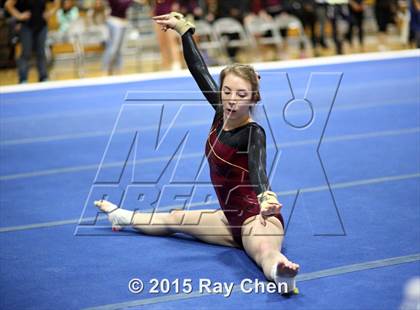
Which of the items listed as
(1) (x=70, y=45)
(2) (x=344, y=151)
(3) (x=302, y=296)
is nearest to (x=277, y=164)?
(2) (x=344, y=151)

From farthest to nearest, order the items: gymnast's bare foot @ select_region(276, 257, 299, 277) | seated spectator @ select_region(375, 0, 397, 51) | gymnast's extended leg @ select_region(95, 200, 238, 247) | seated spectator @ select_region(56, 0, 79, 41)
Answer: seated spectator @ select_region(375, 0, 397, 51) → seated spectator @ select_region(56, 0, 79, 41) → gymnast's extended leg @ select_region(95, 200, 238, 247) → gymnast's bare foot @ select_region(276, 257, 299, 277)

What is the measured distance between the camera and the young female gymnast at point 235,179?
3.16 meters

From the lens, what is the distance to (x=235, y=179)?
3.42 meters

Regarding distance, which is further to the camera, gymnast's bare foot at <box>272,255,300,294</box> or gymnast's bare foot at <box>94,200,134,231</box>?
gymnast's bare foot at <box>94,200,134,231</box>

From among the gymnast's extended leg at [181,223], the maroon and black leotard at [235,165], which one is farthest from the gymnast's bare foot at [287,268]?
the gymnast's extended leg at [181,223]

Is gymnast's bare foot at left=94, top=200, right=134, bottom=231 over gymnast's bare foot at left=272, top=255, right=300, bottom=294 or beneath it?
beneath

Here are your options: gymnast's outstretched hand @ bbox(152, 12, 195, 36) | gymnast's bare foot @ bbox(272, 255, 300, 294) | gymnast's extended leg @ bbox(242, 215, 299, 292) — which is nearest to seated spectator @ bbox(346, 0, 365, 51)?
gymnast's outstretched hand @ bbox(152, 12, 195, 36)

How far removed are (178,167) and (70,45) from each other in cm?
959

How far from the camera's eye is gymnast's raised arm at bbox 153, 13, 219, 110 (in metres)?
3.64

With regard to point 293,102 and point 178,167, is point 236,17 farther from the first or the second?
point 178,167

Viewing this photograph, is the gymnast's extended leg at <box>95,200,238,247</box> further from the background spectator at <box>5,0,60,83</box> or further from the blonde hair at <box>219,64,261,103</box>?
the background spectator at <box>5,0,60,83</box>

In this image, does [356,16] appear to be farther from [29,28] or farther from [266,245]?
[266,245]

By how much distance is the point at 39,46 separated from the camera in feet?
34.0

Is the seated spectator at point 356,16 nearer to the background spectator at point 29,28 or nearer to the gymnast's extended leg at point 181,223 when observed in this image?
the background spectator at point 29,28
